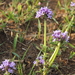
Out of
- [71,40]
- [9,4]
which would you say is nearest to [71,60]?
[71,40]

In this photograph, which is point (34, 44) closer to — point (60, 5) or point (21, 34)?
point (21, 34)

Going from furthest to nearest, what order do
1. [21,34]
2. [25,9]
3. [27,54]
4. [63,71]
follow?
[25,9] → [21,34] → [27,54] → [63,71]

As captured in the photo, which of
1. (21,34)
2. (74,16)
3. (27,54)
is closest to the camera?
(27,54)

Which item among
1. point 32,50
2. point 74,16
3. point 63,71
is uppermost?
point 74,16

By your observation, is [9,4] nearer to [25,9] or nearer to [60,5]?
[25,9]

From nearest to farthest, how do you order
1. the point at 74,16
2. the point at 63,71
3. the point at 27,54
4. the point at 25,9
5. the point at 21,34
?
the point at 63,71 < the point at 27,54 < the point at 21,34 < the point at 74,16 < the point at 25,9

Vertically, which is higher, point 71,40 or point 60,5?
point 60,5

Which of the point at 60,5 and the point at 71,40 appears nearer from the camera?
the point at 71,40

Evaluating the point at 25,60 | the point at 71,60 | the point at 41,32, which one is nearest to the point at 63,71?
the point at 71,60

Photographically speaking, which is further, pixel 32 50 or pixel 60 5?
pixel 60 5
